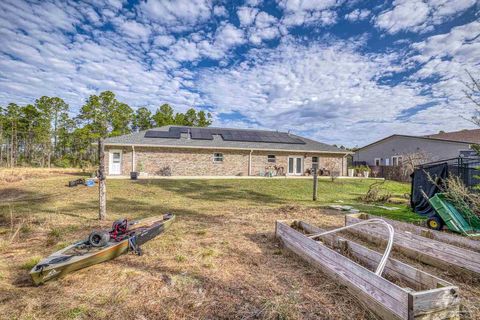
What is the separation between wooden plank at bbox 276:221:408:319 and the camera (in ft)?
7.71

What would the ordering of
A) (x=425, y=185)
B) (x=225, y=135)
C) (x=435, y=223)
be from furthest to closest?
(x=225, y=135)
(x=425, y=185)
(x=435, y=223)

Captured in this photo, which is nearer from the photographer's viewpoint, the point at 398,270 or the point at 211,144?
the point at 398,270

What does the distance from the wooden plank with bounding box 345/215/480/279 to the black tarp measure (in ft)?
8.99

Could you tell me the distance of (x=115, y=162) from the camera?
17859 mm

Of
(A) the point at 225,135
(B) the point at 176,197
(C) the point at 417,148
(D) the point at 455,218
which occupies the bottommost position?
(B) the point at 176,197

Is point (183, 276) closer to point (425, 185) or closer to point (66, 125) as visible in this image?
point (425, 185)

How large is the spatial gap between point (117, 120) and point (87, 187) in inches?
1017

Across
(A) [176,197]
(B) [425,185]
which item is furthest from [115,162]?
(B) [425,185]

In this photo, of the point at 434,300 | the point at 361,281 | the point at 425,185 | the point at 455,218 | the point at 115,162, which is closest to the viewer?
the point at 434,300

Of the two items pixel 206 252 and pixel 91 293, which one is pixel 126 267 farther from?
pixel 206 252

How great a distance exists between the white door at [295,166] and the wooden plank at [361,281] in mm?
18160

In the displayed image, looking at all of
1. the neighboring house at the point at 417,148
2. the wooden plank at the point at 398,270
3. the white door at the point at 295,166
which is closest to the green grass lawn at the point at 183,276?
the wooden plank at the point at 398,270

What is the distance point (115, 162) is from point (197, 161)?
20.2 ft

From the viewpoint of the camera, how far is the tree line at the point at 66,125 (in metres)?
34.2
